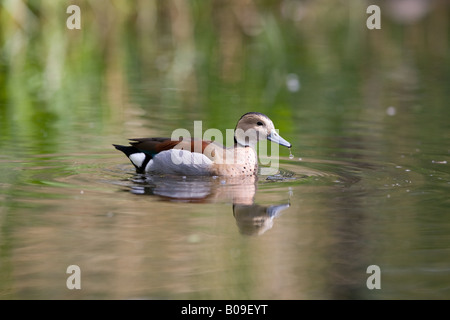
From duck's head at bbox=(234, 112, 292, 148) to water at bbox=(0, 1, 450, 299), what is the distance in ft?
1.38

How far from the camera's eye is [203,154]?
929 cm

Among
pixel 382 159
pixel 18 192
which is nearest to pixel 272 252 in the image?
pixel 18 192

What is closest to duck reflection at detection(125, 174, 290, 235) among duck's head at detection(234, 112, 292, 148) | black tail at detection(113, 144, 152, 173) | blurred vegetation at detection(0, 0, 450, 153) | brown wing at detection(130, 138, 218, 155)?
black tail at detection(113, 144, 152, 173)

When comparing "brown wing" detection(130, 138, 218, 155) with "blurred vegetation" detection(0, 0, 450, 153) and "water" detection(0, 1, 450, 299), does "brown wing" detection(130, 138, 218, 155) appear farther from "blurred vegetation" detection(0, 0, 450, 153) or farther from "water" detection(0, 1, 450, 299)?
"blurred vegetation" detection(0, 0, 450, 153)

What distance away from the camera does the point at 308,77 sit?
1825cm

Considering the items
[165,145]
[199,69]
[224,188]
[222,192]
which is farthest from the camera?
[199,69]

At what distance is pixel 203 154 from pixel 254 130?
2.57 feet

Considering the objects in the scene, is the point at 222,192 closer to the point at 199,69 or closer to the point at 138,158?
the point at 138,158

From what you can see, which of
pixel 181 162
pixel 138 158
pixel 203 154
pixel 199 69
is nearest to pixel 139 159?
pixel 138 158

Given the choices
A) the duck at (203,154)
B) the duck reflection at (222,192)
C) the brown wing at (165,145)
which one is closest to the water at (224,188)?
the duck reflection at (222,192)

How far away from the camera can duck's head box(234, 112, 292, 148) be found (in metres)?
9.78

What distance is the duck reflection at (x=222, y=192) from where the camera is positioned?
7.33 metres

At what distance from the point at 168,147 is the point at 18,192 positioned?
1.81m

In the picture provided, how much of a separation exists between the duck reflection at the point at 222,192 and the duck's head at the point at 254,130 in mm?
546
